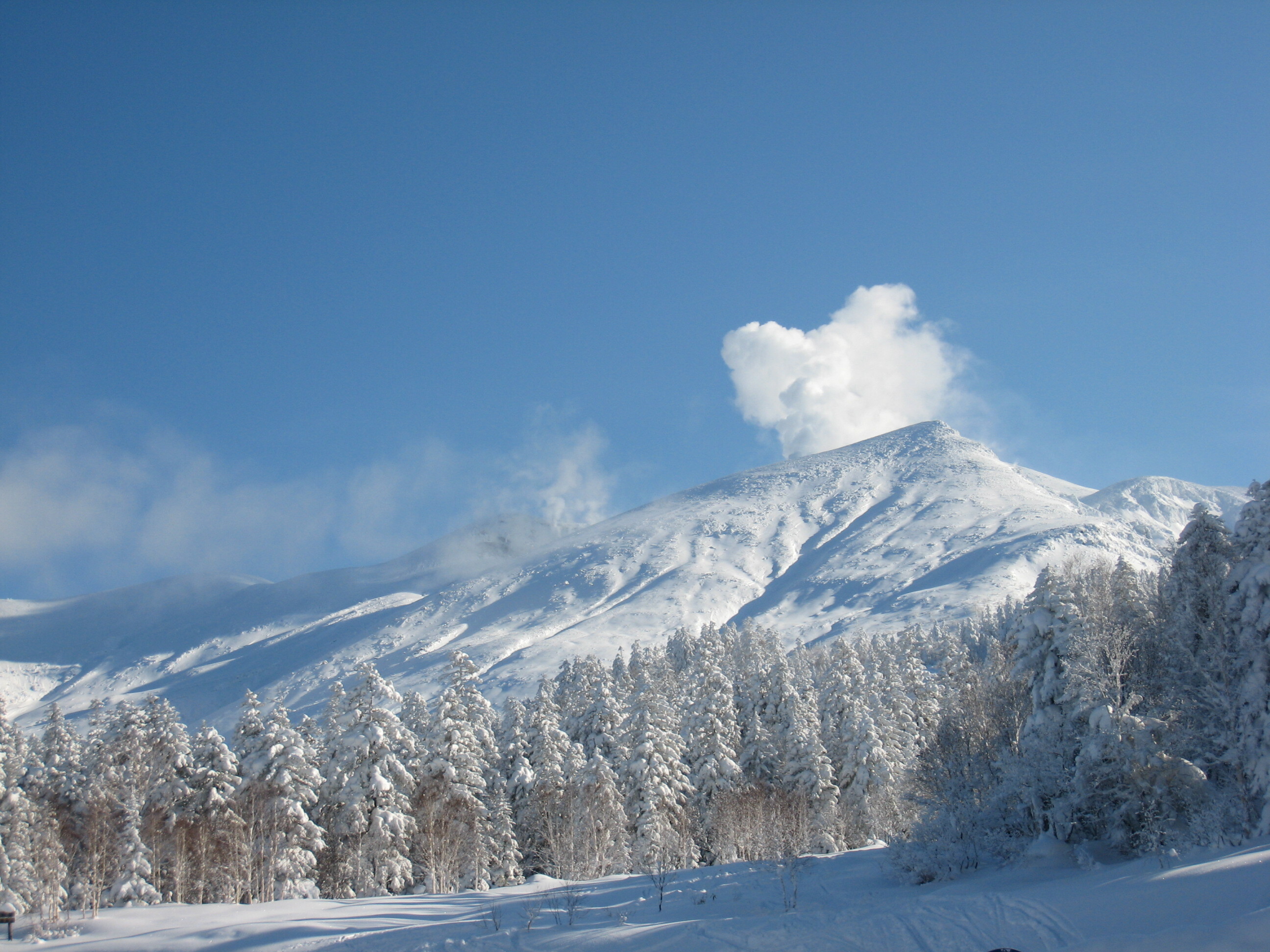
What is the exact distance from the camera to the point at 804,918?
17438 millimetres

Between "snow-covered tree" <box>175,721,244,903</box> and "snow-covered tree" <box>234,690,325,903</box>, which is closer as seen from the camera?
"snow-covered tree" <box>234,690,325,903</box>

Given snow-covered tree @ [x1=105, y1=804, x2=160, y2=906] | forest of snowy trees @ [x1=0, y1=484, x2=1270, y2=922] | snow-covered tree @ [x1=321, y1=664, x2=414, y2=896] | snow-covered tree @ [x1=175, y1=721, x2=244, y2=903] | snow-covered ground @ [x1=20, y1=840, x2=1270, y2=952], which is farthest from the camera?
snow-covered tree @ [x1=175, y1=721, x2=244, y2=903]

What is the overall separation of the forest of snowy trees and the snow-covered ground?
7.32ft

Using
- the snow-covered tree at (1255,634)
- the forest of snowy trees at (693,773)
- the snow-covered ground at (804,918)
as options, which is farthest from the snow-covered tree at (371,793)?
the snow-covered tree at (1255,634)

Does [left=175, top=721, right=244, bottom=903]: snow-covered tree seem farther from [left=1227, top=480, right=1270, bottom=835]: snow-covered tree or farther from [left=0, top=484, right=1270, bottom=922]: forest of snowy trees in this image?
[left=1227, top=480, right=1270, bottom=835]: snow-covered tree

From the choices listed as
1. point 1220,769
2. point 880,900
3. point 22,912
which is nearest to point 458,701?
point 22,912

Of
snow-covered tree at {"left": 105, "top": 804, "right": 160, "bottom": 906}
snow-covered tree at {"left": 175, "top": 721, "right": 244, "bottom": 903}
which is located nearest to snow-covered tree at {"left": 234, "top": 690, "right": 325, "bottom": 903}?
snow-covered tree at {"left": 175, "top": 721, "right": 244, "bottom": 903}

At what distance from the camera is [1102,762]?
2338 cm

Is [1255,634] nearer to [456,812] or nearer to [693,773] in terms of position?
[693,773]

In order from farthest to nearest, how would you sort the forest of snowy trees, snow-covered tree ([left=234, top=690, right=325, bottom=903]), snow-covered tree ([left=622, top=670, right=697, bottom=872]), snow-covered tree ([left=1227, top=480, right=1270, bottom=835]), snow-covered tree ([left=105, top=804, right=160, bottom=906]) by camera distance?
snow-covered tree ([left=622, top=670, right=697, bottom=872])
snow-covered tree ([left=234, top=690, right=325, bottom=903])
snow-covered tree ([left=105, top=804, right=160, bottom=906])
the forest of snowy trees
snow-covered tree ([left=1227, top=480, right=1270, bottom=835])

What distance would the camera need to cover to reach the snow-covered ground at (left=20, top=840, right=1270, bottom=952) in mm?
13383

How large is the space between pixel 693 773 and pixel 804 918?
91.2 ft

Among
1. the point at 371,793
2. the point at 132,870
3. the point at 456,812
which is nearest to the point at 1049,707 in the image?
the point at 456,812

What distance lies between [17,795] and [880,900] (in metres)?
34.1
